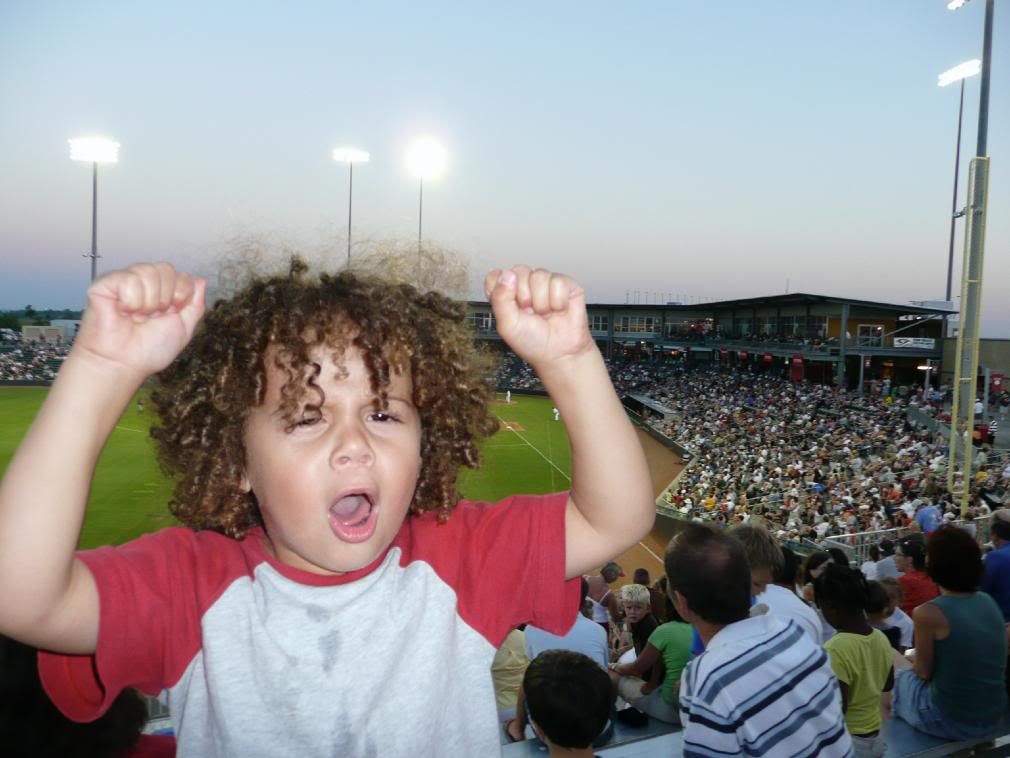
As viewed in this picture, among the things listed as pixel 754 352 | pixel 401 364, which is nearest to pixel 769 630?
pixel 401 364

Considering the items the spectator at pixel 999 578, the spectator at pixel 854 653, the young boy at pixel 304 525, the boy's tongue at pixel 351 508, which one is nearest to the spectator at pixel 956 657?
the spectator at pixel 854 653

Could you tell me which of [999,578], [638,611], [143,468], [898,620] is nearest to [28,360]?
[143,468]

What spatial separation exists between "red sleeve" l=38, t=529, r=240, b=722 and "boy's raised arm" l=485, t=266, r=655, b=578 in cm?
70

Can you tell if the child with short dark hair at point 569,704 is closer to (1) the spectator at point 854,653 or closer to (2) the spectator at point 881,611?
(1) the spectator at point 854,653

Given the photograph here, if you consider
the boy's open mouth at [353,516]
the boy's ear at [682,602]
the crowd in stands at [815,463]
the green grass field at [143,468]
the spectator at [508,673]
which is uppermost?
the boy's open mouth at [353,516]

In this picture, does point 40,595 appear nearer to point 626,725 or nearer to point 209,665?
point 209,665

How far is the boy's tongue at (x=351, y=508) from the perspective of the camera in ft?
4.44

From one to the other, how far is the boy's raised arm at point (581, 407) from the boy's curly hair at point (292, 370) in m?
0.25

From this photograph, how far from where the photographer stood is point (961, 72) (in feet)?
56.5

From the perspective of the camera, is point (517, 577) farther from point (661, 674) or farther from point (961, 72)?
point (961, 72)

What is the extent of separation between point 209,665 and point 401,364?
0.65m

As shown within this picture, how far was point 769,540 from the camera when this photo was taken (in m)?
3.75

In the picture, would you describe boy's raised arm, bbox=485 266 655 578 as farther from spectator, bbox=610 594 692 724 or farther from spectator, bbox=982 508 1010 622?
spectator, bbox=982 508 1010 622

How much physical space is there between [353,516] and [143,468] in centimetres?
2334
